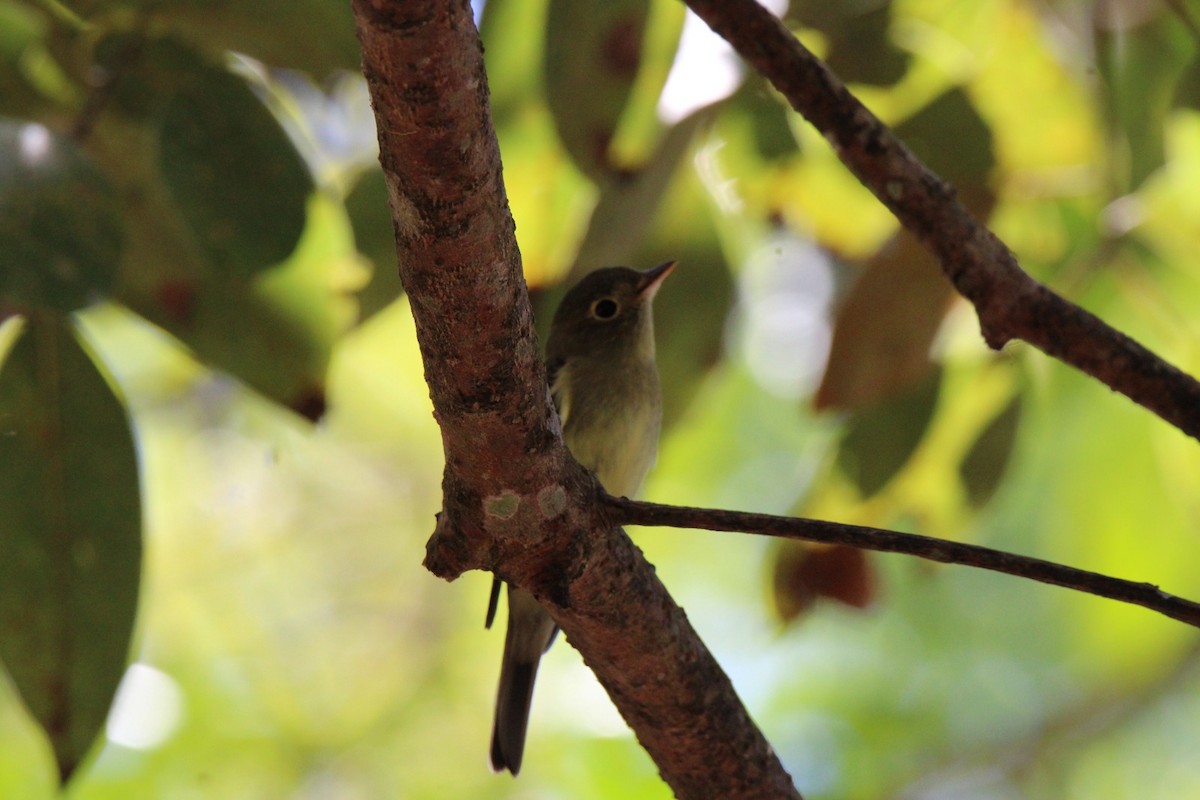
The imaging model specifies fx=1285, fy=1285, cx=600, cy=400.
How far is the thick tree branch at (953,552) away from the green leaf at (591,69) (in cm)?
133

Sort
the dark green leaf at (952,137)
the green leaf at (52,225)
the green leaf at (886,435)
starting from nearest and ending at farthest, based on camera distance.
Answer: the green leaf at (52,225) < the dark green leaf at (952,137) < the green leaf at (886,435)

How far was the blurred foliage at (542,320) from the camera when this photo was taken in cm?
270

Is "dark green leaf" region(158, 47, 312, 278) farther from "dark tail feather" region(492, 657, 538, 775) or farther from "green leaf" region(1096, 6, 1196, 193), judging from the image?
"green leaf" region(1096, 6, 1196, 193)

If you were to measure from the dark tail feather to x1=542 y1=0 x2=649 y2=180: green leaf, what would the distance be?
1.54 m

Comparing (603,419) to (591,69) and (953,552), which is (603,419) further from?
(953,552)

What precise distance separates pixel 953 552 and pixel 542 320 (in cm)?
199

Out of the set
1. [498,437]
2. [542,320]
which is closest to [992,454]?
[542,320]

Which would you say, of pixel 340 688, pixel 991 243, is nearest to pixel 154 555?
pixel 340 688

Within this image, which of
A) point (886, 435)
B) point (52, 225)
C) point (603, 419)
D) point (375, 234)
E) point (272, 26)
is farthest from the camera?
point (603, 419)

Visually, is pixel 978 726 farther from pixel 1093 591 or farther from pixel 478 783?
pixel 1093 591

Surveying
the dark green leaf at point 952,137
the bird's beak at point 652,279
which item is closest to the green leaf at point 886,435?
the dark green leaf at point 952,137

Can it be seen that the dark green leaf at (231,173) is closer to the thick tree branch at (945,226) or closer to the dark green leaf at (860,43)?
the thick tree branch at (945,226)

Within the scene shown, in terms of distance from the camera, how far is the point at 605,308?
415 cm

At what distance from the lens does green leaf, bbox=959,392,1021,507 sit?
3.33m
